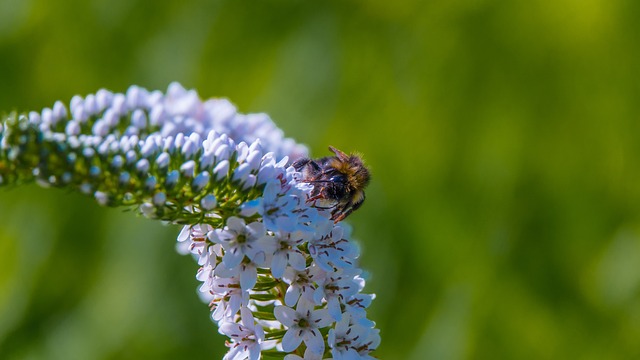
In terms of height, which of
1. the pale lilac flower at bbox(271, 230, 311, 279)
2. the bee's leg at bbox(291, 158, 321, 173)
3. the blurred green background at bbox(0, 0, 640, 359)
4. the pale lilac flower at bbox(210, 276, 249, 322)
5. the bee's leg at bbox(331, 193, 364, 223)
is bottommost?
the pale lilac flower at bbox(210, 276, 249, 322)

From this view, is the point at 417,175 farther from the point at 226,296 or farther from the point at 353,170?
the point at 226,296

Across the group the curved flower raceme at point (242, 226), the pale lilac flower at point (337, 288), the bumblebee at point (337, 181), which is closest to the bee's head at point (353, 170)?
the bumblebee at point (337, 181)

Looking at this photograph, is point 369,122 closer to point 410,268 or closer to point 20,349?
point 410,268

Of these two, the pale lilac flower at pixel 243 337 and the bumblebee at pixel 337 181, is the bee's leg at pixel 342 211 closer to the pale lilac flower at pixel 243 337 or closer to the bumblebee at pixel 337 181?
the bumblebee at pixel 337 181

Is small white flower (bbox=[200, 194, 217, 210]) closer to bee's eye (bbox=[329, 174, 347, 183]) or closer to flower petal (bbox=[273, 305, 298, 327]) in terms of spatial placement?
flower petal (bbox=[273, 305, 298, 327])

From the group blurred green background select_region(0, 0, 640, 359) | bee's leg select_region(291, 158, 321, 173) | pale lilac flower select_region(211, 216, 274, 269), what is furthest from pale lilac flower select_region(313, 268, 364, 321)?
blurred green background select_region(0, 0, 640, 359)

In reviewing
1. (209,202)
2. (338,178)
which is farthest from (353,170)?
(209,202)

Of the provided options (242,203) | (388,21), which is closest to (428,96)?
(388,21)
